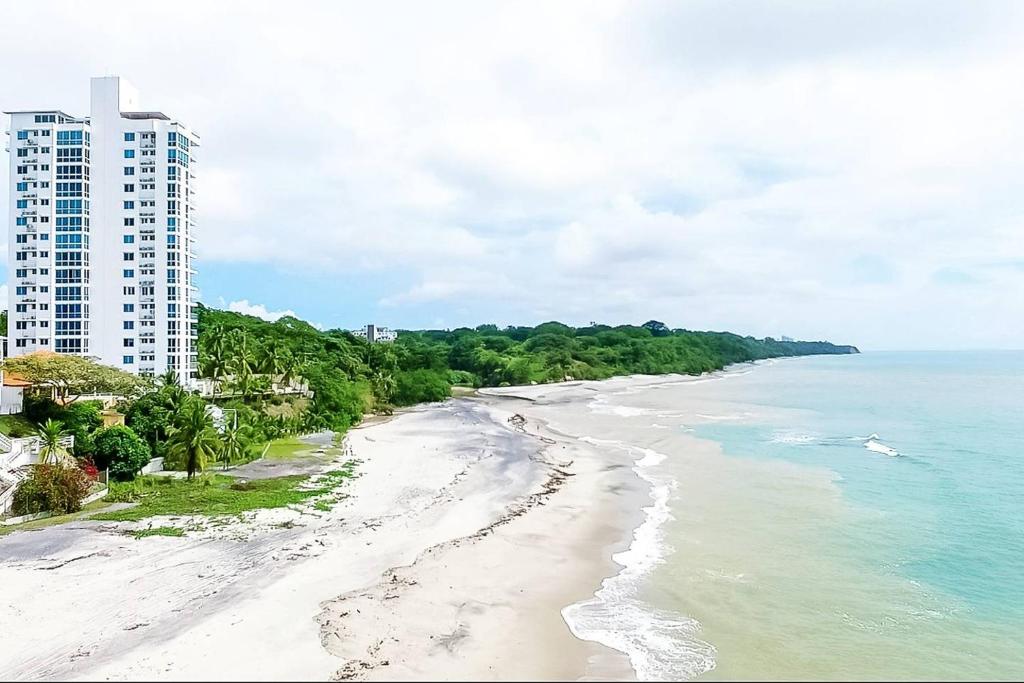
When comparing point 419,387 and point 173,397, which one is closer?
point 173,397

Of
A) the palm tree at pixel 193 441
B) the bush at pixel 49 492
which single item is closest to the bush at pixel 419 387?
the palm tree at pixel 193 441

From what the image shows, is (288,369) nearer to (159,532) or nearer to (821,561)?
(159,532)

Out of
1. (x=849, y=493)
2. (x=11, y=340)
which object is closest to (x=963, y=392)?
(x=849, y=493)

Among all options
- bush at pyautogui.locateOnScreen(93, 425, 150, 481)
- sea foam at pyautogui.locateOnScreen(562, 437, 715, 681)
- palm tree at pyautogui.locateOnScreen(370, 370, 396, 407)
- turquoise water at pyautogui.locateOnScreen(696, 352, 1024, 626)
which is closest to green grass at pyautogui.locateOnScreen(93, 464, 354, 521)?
bush at pyautogui.locateOnScreen(93, 425, 150, 481)

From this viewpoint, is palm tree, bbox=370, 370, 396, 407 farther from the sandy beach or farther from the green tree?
the sandy beach

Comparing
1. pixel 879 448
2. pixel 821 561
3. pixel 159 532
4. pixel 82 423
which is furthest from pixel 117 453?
pixel 879 448
